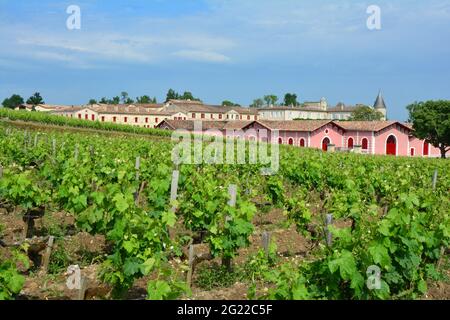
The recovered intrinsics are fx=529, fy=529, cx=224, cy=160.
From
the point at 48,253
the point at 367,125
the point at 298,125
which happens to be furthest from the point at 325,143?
the point at 48,253

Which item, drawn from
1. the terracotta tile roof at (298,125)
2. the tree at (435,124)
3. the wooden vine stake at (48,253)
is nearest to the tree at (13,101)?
the terracotta tile roof at (298,125)

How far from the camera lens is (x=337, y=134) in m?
55.2

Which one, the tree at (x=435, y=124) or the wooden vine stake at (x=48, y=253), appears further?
the tree at (x=435, y=124)

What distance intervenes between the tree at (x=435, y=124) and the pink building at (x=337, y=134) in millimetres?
2234

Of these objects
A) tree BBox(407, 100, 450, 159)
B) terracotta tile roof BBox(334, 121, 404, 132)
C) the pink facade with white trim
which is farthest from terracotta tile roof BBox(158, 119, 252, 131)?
tree BBox(407, 100, 450, 159)

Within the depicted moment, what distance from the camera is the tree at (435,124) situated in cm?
5166

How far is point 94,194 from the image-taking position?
24.8 ft

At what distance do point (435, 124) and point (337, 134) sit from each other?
31.3 feet

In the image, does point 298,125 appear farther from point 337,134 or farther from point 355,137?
point 355,137

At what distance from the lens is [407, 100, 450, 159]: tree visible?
5166 cm

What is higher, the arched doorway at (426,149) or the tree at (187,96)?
the tree at (187,96)

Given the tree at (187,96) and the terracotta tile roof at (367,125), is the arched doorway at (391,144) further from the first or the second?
the tree at (187,96)
